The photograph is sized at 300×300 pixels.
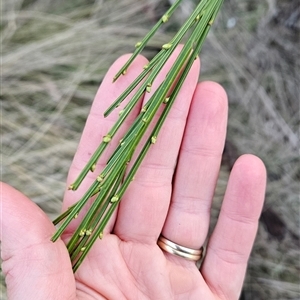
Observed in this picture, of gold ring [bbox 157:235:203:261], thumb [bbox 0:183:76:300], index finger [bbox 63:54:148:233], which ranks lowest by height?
gold ring [bbox 157:235:203:261]

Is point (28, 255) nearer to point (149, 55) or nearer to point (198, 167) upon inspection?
point (198, 167)

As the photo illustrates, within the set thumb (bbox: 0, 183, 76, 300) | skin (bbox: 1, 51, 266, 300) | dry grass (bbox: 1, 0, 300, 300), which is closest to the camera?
thumb (bbox: 0, 183, 76, 300)

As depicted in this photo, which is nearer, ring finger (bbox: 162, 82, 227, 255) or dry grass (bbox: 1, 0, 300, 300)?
ring finger (bbox: 162, 82, 227, 255)

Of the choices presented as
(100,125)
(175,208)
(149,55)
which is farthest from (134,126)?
(149,55)

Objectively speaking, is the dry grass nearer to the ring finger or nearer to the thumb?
the ring finger

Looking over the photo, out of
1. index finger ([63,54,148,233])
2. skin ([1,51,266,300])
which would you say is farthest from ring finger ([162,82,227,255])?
index finger ([63,54,148,233])
